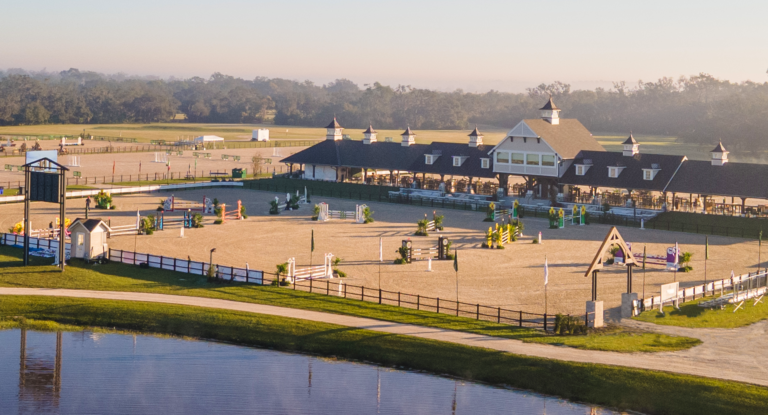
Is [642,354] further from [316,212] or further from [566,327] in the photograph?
[316,212]

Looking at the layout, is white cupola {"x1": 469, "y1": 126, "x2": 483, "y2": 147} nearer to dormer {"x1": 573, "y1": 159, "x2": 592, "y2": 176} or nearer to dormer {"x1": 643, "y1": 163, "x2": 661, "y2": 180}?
dormer {"x1": 573, "y1": 159, "x2": 592, "y2": 176}

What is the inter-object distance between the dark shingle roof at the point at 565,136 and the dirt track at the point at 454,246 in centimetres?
1079

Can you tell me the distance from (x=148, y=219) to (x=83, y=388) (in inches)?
1148

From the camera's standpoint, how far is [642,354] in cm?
3344

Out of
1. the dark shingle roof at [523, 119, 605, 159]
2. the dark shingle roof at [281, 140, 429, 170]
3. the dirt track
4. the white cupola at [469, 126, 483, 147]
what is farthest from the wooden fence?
the white cupola at [469, 126, 483, 147]

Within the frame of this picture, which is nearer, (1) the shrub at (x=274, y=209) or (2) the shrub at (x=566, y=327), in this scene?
(2) the shrub at (x=566, y=327)

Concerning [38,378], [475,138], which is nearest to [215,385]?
[38,378]

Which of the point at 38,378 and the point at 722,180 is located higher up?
the point at 722,180

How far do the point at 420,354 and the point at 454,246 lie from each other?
895 inches

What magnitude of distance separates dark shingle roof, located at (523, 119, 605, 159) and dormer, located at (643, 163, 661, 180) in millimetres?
6680

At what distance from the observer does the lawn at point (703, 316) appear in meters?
38.4

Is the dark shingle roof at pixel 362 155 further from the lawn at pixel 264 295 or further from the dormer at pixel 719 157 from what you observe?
the lawn at pixel 264 295

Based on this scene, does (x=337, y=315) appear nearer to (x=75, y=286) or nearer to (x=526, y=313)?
(x=526, y=313)

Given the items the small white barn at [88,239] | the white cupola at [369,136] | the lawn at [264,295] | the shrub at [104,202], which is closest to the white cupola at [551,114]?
the white cupola at [369,136]
